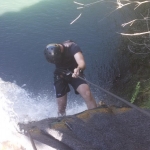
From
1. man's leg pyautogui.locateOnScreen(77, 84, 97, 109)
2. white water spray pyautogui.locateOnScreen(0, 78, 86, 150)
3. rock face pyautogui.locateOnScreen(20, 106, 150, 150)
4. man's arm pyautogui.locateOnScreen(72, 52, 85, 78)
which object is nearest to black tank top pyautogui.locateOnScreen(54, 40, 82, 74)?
man's arm pyautogui.locateOnScreen(72, 52, 85, 78)

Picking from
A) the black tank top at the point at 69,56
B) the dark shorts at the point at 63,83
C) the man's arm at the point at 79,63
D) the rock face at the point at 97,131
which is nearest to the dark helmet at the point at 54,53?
the black tank top at the point at 69,56

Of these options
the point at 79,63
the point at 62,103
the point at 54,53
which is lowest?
the point at 62,103

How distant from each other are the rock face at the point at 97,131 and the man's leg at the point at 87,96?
918 mm

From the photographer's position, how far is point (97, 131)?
3.53 metres

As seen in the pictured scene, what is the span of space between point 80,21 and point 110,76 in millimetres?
4608

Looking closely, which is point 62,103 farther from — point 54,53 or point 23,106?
point 23,106

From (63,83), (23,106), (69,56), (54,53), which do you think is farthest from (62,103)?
(23,106)

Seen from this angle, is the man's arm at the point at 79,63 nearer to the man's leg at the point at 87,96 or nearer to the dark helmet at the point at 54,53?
the dark helmet at the point at 54,53

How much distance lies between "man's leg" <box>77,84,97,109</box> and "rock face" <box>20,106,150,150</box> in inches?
36.2

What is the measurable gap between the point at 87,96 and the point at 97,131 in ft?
4.95

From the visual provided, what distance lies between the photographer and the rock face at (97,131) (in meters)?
3.24

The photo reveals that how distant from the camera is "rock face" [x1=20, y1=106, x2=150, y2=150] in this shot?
A: 3.24 meters

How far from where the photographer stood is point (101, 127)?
3.64m

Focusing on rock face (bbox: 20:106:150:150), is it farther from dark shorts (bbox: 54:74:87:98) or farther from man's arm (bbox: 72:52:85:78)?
dark shorts (bbox: 54:74:87:98)
